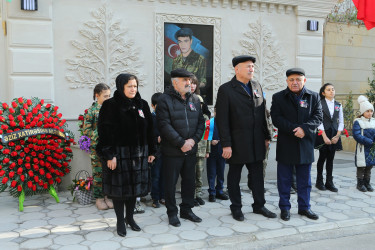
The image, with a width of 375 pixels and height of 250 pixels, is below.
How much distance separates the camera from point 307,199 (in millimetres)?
4918

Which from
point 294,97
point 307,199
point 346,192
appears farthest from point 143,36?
point 346,192

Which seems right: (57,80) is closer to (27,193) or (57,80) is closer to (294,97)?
(27,193)

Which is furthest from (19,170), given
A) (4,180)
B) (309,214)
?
(309,214)

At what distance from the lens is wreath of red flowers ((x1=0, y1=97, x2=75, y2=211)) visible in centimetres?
512

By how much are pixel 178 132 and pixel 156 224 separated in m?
1.21

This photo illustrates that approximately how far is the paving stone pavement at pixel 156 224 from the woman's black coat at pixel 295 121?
2.78 feet

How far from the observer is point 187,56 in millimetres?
6867

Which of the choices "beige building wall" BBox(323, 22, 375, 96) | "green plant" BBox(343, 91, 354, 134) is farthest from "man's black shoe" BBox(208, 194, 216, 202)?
"beige building wall" BBox(323, 22, 375, 96)

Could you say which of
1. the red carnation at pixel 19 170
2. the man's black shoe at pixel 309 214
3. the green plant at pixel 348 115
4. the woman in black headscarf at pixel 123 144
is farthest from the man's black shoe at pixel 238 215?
the green plant at pixel 348 115

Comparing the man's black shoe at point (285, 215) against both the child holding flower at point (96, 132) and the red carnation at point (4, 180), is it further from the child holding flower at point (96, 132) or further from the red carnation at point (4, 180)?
the red carnation at point (4, 180)

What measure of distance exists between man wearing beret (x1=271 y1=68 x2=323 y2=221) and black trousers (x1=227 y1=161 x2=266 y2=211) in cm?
29

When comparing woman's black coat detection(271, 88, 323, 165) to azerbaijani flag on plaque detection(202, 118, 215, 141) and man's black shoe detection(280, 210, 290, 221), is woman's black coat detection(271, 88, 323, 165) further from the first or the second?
azerbaijani flag on plaque detection(202, 118, 215, 141)

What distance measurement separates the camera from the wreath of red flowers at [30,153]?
16.8ft

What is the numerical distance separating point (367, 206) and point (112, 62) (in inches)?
186
